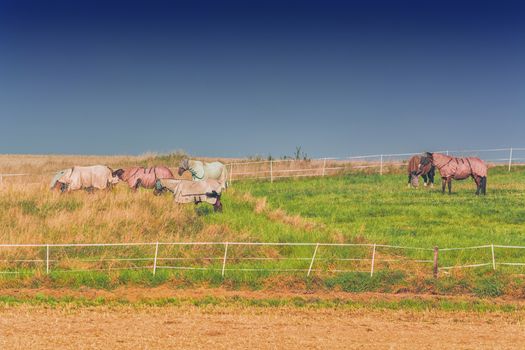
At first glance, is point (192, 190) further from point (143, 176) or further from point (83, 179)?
point (83, 179)

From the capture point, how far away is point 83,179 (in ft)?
101

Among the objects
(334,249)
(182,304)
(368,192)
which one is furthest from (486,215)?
(182,304)

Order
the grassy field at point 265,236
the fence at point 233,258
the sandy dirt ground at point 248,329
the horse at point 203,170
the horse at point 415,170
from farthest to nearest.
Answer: the horse at point 415,170
the horse at point 203,170
the fence at point 233,258
the grassy field at point 265,236
the sandy dirt ground at point 248,329

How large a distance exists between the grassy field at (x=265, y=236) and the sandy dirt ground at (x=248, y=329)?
254 cm

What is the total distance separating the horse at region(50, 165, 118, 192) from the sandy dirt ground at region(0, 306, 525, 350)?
13816 mm

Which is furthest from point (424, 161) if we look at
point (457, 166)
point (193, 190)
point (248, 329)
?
point (248, 329)

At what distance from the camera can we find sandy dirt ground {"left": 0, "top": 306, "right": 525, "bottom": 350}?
1420 cm

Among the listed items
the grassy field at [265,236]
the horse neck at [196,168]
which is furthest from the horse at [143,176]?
the grassy field at [265,236]

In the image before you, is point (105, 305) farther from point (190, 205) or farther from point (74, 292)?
point (190, 205)

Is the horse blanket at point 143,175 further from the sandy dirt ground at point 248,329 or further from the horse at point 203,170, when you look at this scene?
the sandy dirt ground at point 248,329

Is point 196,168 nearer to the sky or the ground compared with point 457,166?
nearer to the ground

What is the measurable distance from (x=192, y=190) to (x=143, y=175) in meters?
4.84

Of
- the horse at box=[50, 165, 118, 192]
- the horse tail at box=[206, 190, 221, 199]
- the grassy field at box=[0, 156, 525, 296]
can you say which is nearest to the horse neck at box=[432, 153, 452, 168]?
the grassy field at box=[0, 156, 525, 296]

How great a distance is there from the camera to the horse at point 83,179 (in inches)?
1207
